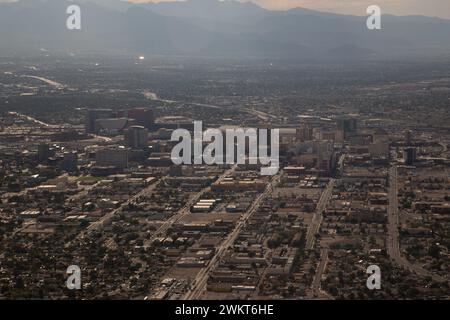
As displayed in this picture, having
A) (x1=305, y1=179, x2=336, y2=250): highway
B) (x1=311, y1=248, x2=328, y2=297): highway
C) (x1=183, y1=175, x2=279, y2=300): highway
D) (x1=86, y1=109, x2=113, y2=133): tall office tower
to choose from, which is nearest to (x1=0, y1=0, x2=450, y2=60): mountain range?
(x1=86, y1=109, x2=113, y2=133): tall office tower

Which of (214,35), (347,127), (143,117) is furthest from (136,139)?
(214,35)

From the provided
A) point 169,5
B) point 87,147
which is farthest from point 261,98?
point 169,5

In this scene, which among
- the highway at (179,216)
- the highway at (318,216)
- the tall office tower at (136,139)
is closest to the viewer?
the highway at (318,216)

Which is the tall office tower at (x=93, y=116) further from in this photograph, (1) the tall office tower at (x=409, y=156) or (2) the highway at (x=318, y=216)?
(2) the highway at (x=318, y=216)

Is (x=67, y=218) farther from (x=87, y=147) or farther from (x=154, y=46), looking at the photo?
(x=154, y=46)

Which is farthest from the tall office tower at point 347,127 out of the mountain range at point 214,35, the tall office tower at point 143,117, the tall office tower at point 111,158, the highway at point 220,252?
the mountain range at point 214,35

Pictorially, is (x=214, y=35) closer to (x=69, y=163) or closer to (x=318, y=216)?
(x=69, y=163)
